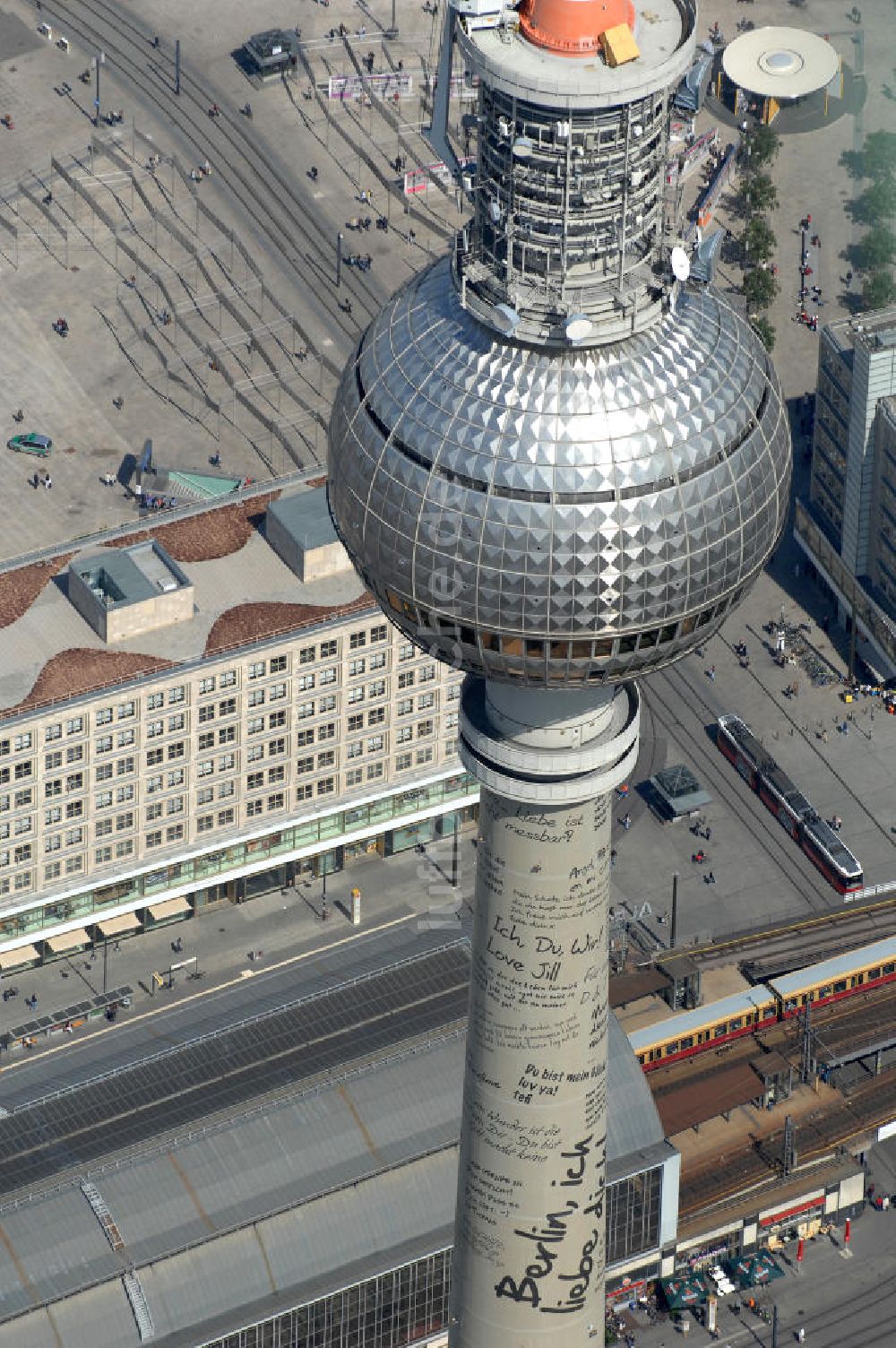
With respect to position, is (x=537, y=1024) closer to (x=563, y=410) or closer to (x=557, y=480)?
(x=557, y=480)

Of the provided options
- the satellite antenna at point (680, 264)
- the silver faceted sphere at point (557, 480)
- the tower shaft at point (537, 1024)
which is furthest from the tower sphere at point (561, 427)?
the tower shaft at point (537, 1024)

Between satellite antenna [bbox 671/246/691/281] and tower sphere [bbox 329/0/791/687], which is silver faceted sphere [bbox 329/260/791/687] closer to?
tower sphere [bbox 329/0/791/687]

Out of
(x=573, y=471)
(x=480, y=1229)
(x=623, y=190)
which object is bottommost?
(x=480, y=1229)

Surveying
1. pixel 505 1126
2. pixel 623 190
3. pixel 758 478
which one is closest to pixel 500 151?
pixel 623 190

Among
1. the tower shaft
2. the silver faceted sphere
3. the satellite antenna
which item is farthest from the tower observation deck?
the tower shaft

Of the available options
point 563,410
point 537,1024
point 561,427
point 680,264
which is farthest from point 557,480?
point 537,1024

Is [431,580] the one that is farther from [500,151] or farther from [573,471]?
[500,151]
